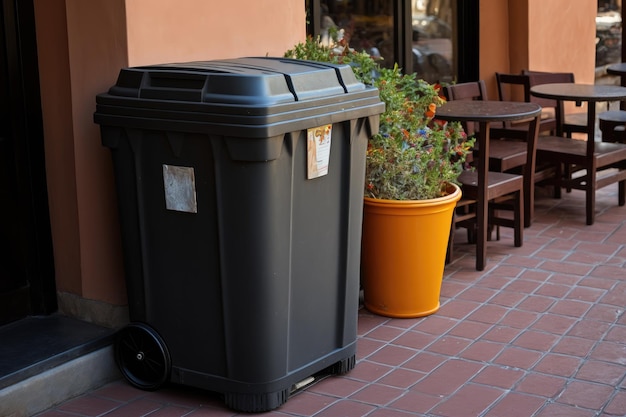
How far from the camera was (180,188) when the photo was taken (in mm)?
3971

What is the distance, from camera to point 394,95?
5.18 meters

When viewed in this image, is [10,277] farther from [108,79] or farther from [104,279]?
[108,79]

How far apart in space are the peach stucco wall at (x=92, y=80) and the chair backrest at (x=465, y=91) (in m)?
2.51

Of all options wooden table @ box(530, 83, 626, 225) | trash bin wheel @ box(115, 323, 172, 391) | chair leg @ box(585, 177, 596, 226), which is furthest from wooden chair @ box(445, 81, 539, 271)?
trash bin wheel @ box(115, 323, 172, 391)

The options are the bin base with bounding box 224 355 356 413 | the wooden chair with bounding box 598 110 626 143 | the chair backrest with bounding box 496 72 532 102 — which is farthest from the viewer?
the wooden chair with bounding box 598 110 626 143

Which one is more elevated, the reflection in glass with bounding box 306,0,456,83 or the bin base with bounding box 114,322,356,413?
the reflection in glass with bounding box 306,0,456,83

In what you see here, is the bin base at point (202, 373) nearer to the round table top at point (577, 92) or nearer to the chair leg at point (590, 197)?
the chair leg at point (590, 197)

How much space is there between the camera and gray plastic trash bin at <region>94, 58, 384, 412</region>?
382 cm

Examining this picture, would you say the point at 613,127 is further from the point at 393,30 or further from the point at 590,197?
the point at 393,30

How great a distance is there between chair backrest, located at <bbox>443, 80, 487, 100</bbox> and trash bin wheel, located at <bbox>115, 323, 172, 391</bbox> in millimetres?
3502

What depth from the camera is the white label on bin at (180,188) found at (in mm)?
3936

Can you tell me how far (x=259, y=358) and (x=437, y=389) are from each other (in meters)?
0.89

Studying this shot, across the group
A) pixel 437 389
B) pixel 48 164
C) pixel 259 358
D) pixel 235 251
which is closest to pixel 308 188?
pixel 235 251

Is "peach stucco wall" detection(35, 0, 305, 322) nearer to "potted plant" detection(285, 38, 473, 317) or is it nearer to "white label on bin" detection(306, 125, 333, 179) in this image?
"potted plant" detection(285, 38, 473, 317)
